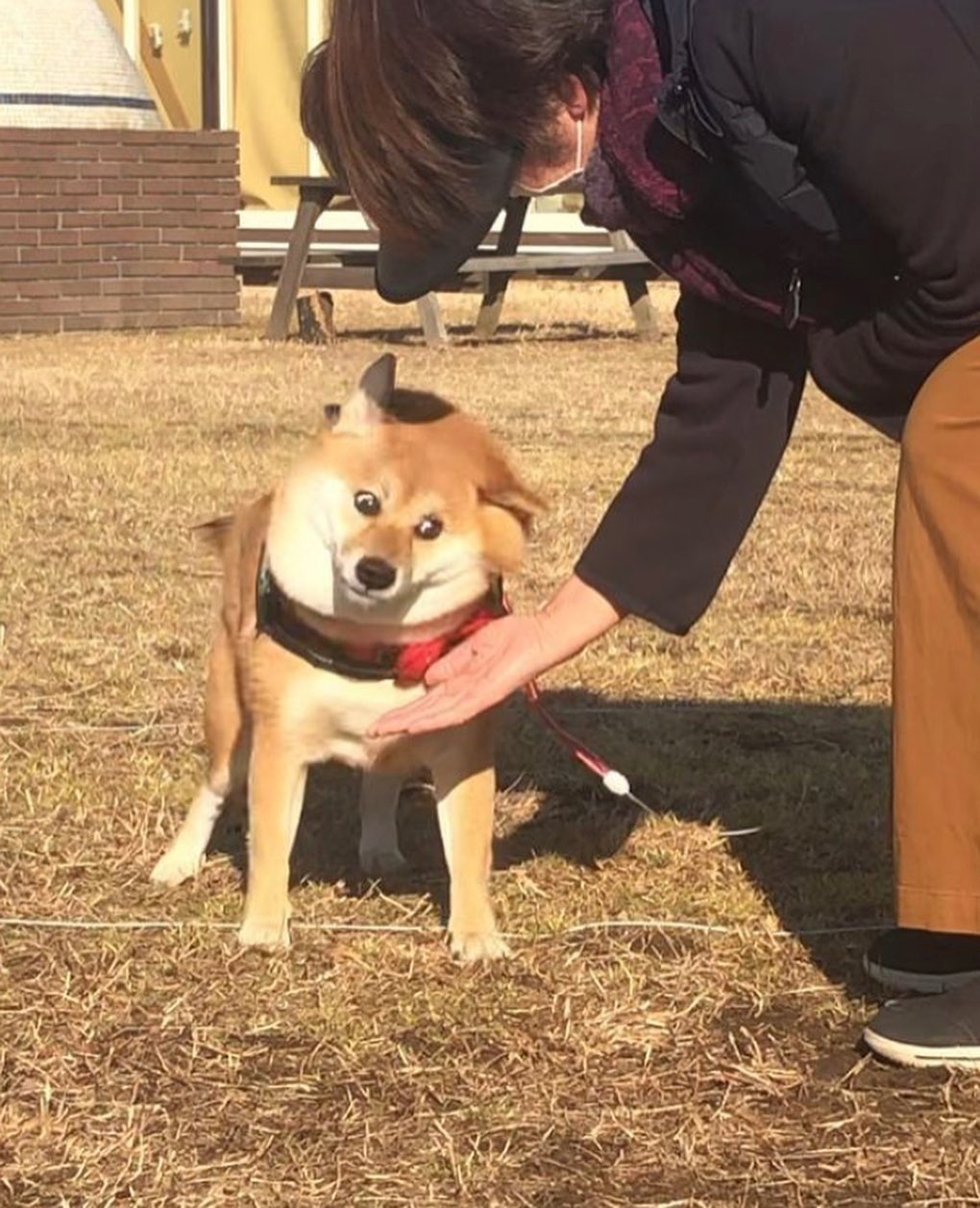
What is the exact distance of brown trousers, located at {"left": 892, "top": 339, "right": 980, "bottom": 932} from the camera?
8.30ft

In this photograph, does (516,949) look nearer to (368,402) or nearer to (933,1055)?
(933,1055)

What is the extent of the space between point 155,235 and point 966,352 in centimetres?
1009

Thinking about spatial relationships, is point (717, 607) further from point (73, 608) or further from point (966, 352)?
point (966, 352)

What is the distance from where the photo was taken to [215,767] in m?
3.35

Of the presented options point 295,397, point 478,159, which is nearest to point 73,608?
point 478,159

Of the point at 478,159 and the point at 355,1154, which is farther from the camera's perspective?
the point at 478,159

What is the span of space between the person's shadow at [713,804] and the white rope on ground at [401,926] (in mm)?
30

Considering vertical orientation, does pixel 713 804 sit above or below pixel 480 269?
above

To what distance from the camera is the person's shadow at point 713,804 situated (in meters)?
3.29

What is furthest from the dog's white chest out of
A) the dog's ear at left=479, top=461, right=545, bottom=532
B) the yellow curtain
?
the yellow curtain

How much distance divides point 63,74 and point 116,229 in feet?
4.98

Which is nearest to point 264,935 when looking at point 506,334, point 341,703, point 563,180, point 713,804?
point 341,703

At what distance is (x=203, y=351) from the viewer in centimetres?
1098

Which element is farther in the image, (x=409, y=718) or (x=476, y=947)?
(x=476, y=947)
